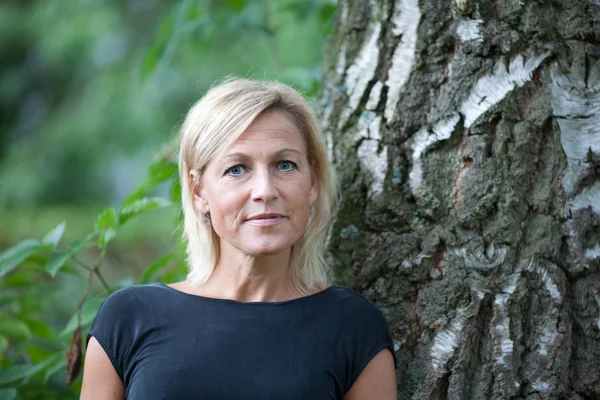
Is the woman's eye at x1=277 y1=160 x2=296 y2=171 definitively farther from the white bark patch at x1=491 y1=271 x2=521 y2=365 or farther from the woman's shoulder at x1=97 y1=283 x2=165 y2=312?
the white bark patch at x1=491 y1=271 x2=521 y2=365

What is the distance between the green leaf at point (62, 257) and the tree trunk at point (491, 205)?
800 millimetres

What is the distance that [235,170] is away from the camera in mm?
1822

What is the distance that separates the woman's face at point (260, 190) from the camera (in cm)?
179

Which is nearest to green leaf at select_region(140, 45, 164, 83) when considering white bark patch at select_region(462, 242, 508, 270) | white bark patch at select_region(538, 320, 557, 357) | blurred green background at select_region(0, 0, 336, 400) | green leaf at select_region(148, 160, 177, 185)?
green leaf at select_region(148, 160, 177, 185)

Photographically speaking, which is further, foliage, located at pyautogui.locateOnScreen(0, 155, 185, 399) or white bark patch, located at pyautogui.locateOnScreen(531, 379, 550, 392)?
foliage, located at pyautogui.locateOnScreen(0, 155, 185, 399)

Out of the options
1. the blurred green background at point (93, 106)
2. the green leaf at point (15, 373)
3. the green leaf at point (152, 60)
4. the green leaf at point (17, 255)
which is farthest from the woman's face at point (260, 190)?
the blurred green background at point (93, 106)

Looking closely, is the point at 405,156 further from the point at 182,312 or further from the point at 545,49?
the point at 182,312

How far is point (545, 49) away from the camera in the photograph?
193 cm

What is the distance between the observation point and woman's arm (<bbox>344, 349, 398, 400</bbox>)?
1807 millimetres

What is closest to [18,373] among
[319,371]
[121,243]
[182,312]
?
[182,312]

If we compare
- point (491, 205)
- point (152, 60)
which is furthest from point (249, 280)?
point (152, 60)

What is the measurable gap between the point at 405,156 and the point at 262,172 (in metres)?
0.46

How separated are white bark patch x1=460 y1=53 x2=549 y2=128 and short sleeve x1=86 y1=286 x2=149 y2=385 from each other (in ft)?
3.23

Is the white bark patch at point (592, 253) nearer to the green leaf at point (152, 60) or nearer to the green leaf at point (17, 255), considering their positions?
the green leaf at point (17, 255)
